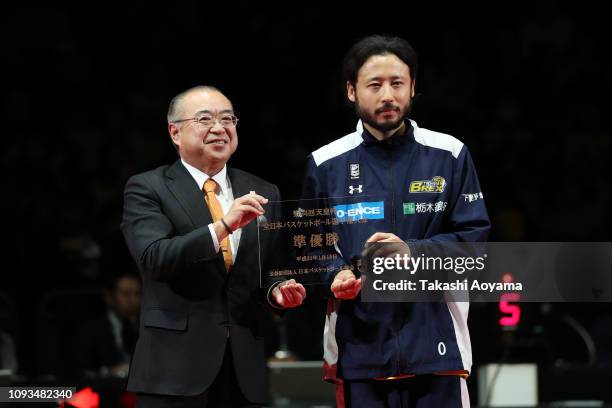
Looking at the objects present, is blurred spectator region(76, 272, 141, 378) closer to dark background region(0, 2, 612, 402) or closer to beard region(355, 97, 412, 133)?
dark background region(0, 2, 612, 402)

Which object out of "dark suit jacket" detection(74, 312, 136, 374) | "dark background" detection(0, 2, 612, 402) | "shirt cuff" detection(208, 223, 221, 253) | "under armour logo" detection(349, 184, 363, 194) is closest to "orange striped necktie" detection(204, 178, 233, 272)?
"shirt cuff" detection(208, 223, 221, 253)

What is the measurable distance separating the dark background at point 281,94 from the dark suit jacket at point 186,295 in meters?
3.67

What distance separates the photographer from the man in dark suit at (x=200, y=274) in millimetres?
3260

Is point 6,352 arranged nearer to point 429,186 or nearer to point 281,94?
point 429,186

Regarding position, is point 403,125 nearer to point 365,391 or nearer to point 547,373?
point 365,391

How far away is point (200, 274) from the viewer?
336cm

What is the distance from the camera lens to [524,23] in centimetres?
884

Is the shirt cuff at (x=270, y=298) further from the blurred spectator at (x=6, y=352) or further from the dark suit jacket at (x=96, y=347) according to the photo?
the dark suit jacket at (x=96, y=347)

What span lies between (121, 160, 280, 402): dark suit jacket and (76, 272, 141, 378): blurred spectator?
253cm

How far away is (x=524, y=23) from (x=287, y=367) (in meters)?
4.70

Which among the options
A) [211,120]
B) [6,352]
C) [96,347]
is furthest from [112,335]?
[211,120]

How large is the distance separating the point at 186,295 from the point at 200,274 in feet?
0.27

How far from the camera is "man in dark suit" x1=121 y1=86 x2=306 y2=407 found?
3.26 meters

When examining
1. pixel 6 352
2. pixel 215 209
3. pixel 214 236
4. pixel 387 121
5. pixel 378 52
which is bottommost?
pixel 6 352
